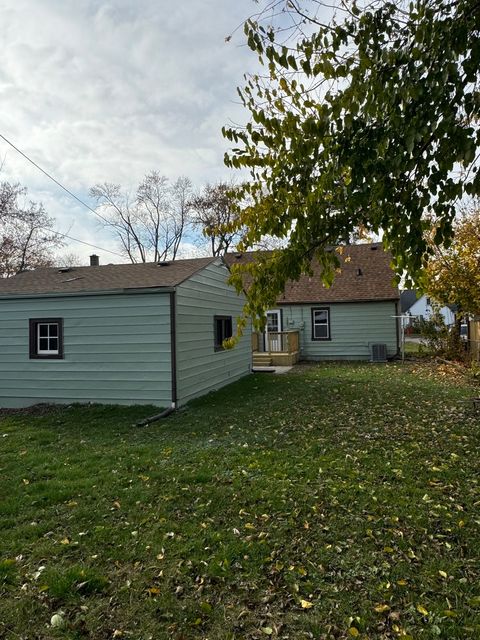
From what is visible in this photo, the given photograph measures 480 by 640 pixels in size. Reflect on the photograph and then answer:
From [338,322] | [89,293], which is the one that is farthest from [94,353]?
[338,322]

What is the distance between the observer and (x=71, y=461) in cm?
552

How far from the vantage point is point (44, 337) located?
9789 mm

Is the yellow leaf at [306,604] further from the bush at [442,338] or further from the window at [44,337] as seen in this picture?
the bush at [442,338]

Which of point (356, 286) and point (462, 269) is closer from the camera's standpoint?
point (462, 269)

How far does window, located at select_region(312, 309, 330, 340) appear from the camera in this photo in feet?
57.0

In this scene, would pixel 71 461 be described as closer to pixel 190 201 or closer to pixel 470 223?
pixel 470 223

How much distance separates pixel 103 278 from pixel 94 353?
2.33 meters

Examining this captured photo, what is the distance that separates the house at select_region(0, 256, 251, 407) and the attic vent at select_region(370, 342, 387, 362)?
832 centimetres

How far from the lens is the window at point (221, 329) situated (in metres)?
11.3

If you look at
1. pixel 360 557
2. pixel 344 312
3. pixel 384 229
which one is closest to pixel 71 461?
pixel 360 557

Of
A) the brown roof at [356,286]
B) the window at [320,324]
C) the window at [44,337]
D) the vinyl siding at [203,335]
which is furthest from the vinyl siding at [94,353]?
the window at [320,324]

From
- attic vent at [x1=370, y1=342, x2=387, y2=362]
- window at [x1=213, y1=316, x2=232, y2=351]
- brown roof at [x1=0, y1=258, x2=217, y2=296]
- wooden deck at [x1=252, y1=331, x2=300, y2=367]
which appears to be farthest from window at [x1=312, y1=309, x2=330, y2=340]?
brown roof at [x1=0, y1=258, x2=217, y2=296]

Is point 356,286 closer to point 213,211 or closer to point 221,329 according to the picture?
point 221,329

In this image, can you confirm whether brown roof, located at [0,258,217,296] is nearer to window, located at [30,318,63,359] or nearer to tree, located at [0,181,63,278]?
window, located at [30,318,63,359]
